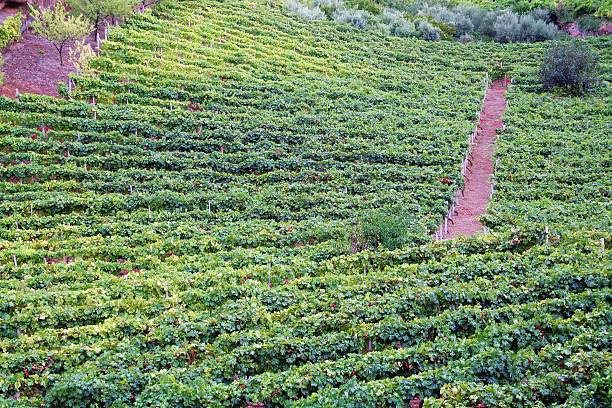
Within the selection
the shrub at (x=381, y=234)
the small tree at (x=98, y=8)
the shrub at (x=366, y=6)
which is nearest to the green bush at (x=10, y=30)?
the small tree at (x=98, y=8)

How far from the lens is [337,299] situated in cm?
1875

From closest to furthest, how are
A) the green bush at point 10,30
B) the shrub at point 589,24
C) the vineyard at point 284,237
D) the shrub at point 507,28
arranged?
the vineyard at point 284,237 → the green bush at point 10,30 → the shrub at point 589,24 → the shrub at point 507,28

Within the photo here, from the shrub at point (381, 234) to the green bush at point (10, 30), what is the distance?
23.6 meters

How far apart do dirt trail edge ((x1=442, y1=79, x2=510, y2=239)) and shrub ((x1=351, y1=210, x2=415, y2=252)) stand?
304 centimetres

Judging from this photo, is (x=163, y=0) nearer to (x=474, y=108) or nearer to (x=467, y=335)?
(x=474, y=108)

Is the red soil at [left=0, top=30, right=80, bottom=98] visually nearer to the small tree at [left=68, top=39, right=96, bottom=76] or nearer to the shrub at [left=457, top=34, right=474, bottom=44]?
the small tree at [left=68, top=39, right=96, bottom=76]

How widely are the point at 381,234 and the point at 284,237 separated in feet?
10.7

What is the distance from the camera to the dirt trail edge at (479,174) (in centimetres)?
2652

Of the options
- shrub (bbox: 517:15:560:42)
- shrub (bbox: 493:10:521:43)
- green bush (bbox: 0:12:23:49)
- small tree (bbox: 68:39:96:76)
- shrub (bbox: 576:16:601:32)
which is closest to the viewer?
small tree (bbox: 68:39:96:76)

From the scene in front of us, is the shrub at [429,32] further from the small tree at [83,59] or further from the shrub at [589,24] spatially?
the small tree at [83,59]

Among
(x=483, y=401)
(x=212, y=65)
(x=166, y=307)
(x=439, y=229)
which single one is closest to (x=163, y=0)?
(x=212, y=65)

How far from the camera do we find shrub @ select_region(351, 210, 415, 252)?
22.6m

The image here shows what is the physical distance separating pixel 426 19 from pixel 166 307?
4180 centimetres

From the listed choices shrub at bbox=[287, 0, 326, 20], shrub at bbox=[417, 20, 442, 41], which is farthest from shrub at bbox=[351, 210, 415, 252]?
shrub at bbox=[417, 20, 442, 41]
